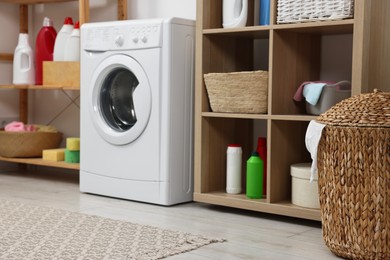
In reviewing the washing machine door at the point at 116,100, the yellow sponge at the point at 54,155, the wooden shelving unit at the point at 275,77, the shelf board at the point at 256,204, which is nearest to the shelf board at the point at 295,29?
the wooden shelving unit at the point at 275,77

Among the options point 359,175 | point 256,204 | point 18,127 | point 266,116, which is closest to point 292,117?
point 266,116

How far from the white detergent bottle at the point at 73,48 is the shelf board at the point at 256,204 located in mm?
1140

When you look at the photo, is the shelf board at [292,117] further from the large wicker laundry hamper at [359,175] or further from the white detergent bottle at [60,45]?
the white detergent bottle at [60,45]

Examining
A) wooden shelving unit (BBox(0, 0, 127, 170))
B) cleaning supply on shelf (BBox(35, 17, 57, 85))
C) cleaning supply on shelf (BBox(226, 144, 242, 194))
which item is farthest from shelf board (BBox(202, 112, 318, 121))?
cleaning supply on shelf (BBox(35, 17, 57, 85))

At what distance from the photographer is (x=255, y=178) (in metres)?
2.66

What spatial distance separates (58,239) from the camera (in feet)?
7.09

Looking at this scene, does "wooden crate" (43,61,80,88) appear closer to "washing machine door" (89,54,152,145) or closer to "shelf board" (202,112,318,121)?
"washing machine door" (89,54,152,145)

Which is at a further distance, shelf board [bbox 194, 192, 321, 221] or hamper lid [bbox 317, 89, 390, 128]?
shelf board [bbox 194, 192, 321, 221]

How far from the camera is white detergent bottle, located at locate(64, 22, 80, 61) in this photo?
137 inches

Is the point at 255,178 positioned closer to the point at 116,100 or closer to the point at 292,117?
the point at 292,117

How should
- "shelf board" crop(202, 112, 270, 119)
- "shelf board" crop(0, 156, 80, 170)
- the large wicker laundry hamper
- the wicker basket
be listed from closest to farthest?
the large wicker laundry hamper
the wicker basket
"shelf board" crop(202, 112, 270, 119)
"shelf board" crop(0, 156, 80, 170)

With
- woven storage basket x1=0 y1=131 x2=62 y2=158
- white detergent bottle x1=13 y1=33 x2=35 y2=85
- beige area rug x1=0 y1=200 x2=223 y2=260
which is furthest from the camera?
white detergent bottle x1=13 y1=33 x2=35 y2=85

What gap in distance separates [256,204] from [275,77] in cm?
51

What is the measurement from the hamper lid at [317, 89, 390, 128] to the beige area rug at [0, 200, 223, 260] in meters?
0.59
